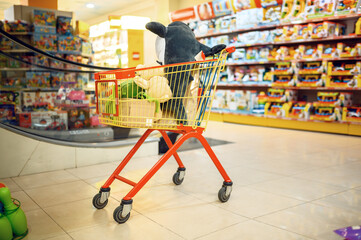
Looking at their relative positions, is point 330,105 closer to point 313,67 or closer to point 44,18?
point 313,67

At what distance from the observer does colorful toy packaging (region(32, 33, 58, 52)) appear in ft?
11.1

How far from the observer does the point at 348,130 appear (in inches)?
190

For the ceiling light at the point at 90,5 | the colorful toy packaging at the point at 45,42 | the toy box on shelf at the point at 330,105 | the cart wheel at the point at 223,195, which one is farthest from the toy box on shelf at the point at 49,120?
the ceiling light at the point at 90,5

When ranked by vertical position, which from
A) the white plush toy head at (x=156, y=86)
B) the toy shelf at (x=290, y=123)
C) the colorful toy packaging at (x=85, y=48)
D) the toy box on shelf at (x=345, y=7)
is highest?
the toy box on shelf at (x=345, y=7)

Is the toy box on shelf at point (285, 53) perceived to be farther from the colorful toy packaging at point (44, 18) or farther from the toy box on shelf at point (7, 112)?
the toy box on shelf at point (7, 112)

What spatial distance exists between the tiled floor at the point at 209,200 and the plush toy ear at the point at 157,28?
105 cm

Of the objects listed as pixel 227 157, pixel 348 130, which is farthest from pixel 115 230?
pixel 348 130

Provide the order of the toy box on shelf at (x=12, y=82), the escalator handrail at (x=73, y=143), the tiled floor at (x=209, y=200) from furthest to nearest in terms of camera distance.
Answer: the toy box on shelf at (x=12, y=82), the escalator handrail at (x=73, y=143), the tiled floor at (x=209, y=200)

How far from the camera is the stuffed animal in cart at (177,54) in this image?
1.87 m

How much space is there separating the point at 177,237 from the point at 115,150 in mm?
1730

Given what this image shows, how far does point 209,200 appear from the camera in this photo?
211cm

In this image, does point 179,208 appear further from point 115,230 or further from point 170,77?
point 170,77

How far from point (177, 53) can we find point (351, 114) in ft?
12.2

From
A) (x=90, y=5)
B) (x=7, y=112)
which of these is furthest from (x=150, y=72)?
(x=90, y=5)
